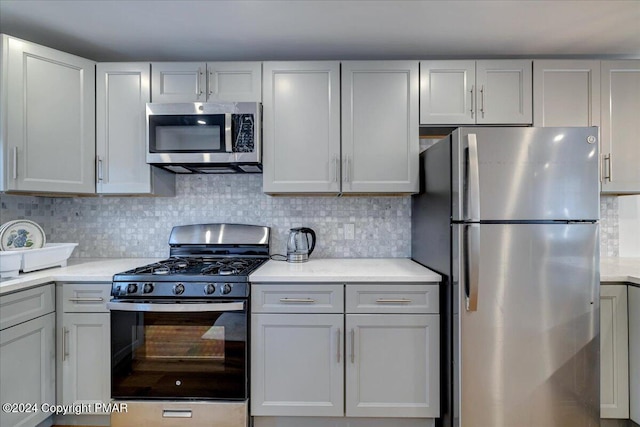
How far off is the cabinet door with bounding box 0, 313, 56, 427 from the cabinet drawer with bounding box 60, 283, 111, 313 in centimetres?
11

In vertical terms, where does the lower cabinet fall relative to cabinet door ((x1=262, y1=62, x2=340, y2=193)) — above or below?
below

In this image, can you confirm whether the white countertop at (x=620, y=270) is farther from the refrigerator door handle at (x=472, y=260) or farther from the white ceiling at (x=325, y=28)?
the white ceiling at (x=325, y=28)

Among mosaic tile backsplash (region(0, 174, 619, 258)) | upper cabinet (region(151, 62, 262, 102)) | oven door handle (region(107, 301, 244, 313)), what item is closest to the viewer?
oven door handle (region(107, 301, 244, 313))

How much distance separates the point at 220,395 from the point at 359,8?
2.26 m

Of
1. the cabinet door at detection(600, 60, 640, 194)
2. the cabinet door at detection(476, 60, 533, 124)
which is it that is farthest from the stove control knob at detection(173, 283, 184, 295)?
the cabinet door at detection(600, 60, 640, 194)

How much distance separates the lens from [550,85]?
204cm

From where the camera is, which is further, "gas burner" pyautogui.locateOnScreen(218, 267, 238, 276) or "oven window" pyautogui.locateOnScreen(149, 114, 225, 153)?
"oven window" pyautogui.locateOnScreen(149, 114, 225, 153)

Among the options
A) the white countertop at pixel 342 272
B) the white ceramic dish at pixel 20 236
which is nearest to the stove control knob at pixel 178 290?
the white countertop at pixel 342 272

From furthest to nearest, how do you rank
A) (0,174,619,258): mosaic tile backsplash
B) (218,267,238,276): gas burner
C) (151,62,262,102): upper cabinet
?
(0,174,619,258): mosaic tile backsplash < (151,62,262,102): upper cabinet < (218,267,238,276): gas burner

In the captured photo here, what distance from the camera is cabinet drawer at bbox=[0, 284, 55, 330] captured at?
1531 mm

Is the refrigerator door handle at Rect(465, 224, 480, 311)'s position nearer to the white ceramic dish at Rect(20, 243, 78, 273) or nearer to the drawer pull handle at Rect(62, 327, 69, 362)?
the drawer pull handle at Rect(62, 327, 69, 362)

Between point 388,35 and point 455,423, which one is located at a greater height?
point 388,35

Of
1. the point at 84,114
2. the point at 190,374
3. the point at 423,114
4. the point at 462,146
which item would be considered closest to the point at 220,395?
the point at 190,374

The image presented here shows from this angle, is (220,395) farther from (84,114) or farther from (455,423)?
(84,114)
